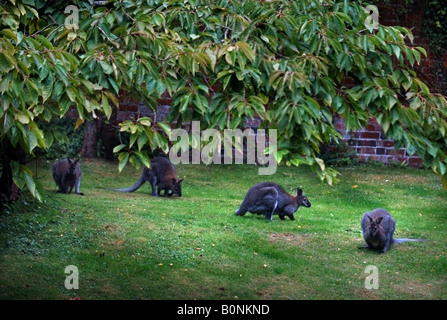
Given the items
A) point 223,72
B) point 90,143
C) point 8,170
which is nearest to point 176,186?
point 90,143

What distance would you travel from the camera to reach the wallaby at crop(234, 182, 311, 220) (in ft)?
31.2

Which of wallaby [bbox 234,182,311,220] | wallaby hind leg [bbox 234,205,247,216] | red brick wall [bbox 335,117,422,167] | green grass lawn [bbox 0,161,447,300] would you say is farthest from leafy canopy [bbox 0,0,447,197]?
red brick wall [bbox 335,117,422,167]

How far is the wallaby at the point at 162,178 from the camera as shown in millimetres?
11117

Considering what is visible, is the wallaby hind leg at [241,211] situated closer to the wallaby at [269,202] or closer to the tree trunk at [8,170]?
the wallaby at [269,202]

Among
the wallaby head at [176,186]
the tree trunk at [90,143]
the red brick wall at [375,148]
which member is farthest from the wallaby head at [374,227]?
the tree trunk at [90,143]

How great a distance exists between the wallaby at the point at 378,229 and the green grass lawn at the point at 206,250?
13cm

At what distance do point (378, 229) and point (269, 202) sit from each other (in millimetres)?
1900

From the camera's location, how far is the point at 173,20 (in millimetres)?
5832

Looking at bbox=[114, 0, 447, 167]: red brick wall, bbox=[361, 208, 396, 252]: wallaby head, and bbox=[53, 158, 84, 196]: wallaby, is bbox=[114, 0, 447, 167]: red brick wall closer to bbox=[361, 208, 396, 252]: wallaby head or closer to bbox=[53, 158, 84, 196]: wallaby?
bbox=[53, 158, 84, 196]: wallaby

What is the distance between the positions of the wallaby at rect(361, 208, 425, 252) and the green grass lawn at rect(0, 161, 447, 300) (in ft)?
0.44

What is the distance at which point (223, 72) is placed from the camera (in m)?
4.81

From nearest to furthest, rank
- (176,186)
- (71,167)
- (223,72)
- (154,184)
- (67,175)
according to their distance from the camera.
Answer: (223,72), (71,167), (67,175), (176,186), (154,184)

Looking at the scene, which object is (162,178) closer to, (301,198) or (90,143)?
(90,143)

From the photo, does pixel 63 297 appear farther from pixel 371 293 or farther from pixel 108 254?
pixel 371 293
